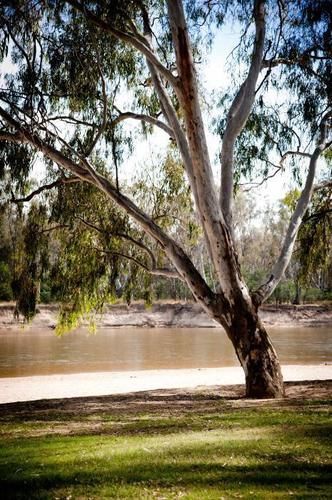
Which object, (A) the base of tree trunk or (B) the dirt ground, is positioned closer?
(B) the dirt ground

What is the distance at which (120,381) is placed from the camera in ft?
33.6

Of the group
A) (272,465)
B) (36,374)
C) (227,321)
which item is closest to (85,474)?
(272,465)

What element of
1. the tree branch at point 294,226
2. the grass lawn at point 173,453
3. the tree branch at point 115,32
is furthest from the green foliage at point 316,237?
the tree branch at point 115,32

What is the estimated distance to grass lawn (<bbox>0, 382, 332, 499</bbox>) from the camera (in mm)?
2613

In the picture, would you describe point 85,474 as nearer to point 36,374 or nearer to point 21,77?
point 21,77

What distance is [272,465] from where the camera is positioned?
2971 millimetres

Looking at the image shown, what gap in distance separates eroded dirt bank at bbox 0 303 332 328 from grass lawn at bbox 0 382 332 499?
82.9ft

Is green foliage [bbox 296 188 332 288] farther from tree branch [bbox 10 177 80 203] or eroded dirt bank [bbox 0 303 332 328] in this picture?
eroded dirt bank [bbox 0 303 332 328]

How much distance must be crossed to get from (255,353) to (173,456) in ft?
9.33

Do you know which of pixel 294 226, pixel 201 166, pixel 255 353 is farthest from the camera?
pixel 294 226

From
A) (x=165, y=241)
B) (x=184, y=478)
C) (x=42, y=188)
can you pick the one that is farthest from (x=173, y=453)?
(x=42, y=188)

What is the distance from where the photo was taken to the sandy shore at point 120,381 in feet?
28.8

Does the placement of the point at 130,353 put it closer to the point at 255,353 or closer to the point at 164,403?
the point at 164,403

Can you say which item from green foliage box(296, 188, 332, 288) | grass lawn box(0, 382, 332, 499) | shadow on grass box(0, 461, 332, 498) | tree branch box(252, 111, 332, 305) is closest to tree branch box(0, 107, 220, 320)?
tree branch box(252, 111, 332, 305)
